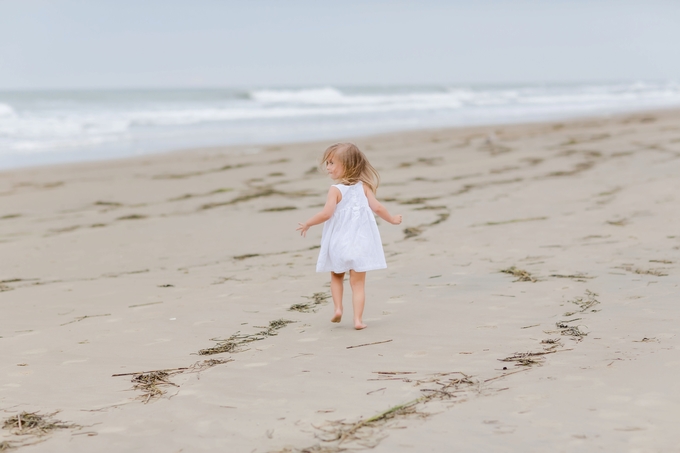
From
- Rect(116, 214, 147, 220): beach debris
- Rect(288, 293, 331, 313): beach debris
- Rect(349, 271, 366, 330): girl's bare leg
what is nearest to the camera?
Rect(349, 271, 366, 330): girl's bare leg

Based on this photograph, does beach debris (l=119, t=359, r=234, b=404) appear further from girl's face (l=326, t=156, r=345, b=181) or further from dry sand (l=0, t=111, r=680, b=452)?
girl's face (l=326, t=156, r=345, b=181)

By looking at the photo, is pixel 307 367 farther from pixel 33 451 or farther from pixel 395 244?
pixel 395 244

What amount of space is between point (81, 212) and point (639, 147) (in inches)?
302

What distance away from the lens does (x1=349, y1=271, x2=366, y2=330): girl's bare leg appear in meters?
3.99

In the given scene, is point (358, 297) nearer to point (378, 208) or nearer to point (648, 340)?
point (378, 208)

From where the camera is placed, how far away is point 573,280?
187 inches

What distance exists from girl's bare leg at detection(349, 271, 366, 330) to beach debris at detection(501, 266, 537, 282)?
120 centimetres

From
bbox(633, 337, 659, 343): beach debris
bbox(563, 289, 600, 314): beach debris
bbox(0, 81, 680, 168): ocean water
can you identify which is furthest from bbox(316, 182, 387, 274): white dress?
bbox(0, 81, 680, 168): ocean water

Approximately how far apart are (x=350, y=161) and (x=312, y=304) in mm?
922

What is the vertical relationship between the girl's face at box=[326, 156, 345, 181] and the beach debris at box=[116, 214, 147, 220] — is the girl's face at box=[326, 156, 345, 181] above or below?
above

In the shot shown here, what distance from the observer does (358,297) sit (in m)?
4.09

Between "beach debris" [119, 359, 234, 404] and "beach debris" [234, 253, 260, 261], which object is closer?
"beach debris" [119, 359, 234, 404]

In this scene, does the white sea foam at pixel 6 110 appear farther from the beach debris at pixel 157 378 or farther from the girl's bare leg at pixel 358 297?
the beach debris at pixel 157 378

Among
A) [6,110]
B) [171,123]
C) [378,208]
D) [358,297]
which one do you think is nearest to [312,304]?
[358,297]
